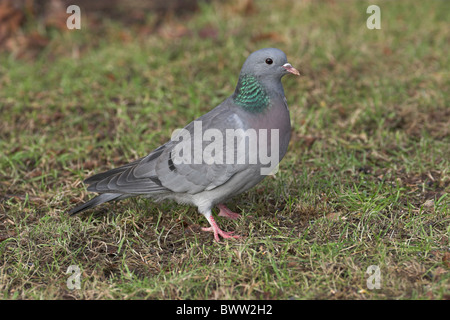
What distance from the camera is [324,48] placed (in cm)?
642

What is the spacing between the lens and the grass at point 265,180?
3.43 m

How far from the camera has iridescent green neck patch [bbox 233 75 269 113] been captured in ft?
12.4

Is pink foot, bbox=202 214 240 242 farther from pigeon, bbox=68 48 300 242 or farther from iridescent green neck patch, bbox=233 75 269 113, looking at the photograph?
iridescent green neck patch, bbox=233 75 269 113

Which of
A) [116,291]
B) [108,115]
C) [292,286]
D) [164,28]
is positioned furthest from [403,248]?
[164,28]

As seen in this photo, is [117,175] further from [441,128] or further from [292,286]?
[441,128]

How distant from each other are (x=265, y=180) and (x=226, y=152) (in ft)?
3.07

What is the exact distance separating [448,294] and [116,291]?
1.85 metres

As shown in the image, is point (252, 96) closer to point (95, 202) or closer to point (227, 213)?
point (227, 213)

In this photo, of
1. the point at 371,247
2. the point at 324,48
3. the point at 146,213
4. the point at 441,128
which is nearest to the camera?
the point at 371,247

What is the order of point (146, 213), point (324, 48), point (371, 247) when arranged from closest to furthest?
point (371, 247) → point (146, 213) → point (324, 48)

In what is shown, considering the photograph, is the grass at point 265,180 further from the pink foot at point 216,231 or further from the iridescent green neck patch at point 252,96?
the iridescent green neck patch at point 252,96

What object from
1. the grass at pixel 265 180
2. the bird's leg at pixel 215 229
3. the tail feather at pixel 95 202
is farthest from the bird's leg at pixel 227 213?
the tail feather at pixel 95 202

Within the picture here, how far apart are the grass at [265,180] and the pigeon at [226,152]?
0.87 feet

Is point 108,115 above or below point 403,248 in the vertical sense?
above
